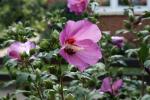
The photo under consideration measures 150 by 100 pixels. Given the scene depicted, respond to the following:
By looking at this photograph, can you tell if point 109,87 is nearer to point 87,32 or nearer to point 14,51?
point 14,51

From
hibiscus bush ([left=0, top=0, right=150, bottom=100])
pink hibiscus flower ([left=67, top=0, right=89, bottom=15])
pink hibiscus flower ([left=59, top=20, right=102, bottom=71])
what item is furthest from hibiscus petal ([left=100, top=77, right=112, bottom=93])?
pink hibiscus flower ([left=59, top=20, right=102, bottom=71])

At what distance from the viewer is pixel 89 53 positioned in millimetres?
1626

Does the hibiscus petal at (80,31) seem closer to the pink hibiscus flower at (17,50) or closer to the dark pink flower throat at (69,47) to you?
the dark pink flower throat at (69,47)

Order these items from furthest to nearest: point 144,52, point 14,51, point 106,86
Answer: point 106,86 < point 14,51 < point 144,52

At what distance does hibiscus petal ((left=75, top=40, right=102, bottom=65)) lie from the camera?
1623mm

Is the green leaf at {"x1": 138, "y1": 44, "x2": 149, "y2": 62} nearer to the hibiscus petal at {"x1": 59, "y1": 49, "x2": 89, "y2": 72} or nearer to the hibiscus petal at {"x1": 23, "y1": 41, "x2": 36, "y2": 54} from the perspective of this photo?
the hibiscus petal at {"x1": 59, "y1": 49, "x2": 89, "y2": 72}

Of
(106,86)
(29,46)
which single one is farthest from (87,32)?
(106,86)

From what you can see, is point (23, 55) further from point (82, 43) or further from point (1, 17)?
point (1, 17)

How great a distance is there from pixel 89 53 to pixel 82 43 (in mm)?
41

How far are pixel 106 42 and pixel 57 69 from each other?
1056mm

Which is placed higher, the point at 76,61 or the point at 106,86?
the point at 76,61

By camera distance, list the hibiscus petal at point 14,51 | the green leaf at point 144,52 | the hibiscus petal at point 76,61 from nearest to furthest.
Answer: the hibiscus petal at point 76,61
the green leaf at point 144,52
the hibiscus petal at point 14,51

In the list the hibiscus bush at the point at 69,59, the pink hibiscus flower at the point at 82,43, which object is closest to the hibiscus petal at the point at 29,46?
the hibiscus bush at the point at 69,59

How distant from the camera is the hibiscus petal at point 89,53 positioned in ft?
5.32
